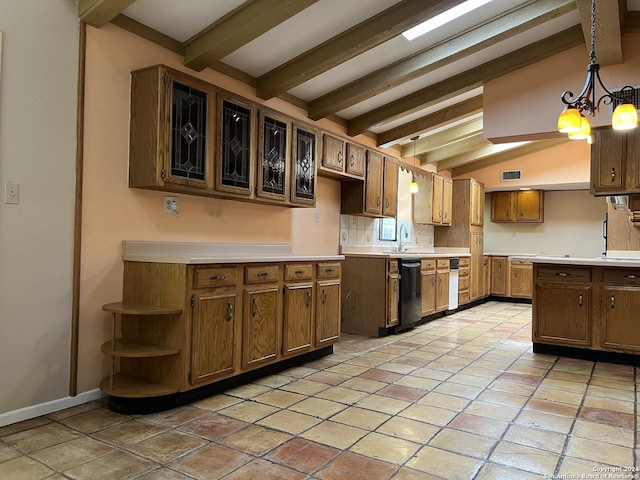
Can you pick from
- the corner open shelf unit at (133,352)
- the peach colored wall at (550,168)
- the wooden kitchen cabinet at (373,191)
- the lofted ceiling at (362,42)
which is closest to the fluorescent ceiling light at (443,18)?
the lofted ceiling at (362,42)

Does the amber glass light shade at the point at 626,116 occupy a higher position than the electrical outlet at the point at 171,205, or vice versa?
the amber glass light shade at the point at 626,116

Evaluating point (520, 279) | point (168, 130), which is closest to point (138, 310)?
point (168, 130)

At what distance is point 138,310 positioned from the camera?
107 inches

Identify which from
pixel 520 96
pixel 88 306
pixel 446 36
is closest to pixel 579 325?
pixel 520 96

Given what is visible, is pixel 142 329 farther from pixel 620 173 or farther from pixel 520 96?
pixel 620 173

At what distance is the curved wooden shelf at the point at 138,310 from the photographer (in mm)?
2682

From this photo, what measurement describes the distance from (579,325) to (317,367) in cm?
249

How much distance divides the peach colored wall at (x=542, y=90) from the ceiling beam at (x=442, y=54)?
98 centimetres

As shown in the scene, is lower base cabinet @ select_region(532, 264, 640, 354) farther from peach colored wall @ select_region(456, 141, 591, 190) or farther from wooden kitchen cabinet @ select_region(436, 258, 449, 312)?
peach colored wall @ select_region(456, 141, 591, 190)

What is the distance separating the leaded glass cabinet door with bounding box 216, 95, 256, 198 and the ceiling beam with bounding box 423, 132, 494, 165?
4.31 m

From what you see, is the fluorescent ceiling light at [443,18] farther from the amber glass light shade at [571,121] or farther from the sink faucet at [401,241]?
the sink faucet at [401,241]

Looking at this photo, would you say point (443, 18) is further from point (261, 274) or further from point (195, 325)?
point (195, 325)

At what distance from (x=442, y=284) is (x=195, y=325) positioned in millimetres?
4435

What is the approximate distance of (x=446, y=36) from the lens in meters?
4.05
